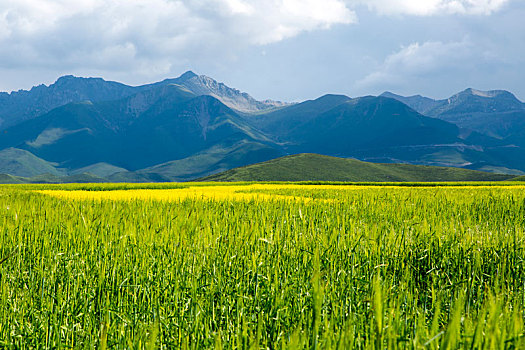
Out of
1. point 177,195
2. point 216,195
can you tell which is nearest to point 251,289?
point 216,195

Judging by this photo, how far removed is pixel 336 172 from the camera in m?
147

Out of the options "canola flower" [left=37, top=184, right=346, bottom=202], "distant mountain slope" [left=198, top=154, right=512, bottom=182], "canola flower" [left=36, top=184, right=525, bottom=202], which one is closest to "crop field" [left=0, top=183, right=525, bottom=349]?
"canola flower" [left=36, top=184, right=525, bottom=202]

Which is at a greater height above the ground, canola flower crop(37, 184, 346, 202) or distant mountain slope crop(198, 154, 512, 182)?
distant mountain slope crop(198, 154, 512, 182)

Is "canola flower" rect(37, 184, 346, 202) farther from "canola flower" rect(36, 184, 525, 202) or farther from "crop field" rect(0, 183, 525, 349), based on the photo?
"crop field" rect(0, 183, 525, 349)

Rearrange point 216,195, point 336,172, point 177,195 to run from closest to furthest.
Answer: point 216,195, point 177,195, point 336,172

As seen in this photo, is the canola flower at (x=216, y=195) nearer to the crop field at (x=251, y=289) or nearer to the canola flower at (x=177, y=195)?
the canola flower at (x=177, y=195)

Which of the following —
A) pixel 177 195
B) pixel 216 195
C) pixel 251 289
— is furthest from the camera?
pixel 177 195

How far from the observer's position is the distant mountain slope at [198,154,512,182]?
13888 centimetres

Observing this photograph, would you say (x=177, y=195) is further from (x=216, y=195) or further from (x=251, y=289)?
(x=251, y=289)

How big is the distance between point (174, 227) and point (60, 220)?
2.39m

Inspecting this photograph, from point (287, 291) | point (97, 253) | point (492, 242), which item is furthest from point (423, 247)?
point (97, 253)

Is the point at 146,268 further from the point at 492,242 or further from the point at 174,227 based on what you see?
the point at 492,242

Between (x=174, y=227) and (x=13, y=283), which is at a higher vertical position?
(x=174, y=227)

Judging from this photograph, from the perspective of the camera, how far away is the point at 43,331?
2791 mm
